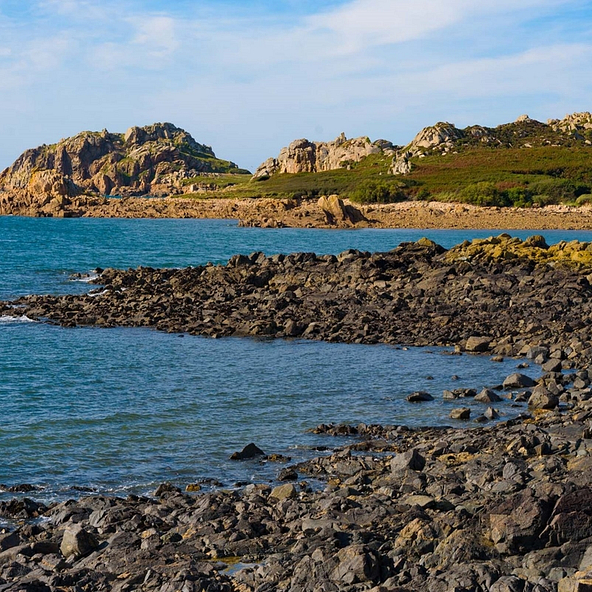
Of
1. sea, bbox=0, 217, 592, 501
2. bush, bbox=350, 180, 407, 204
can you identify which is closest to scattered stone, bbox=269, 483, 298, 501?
sea, bbox=0, 217, 592, 501

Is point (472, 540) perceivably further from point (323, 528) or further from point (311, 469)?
point (311, 469)

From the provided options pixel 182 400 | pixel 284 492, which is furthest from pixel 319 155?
pixel 284 492

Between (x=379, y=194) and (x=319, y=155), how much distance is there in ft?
214

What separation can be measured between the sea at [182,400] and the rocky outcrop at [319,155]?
515 ft

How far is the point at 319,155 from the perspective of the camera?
618ft

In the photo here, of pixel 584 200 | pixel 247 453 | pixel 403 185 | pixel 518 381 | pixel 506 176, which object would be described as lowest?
pixel 247 453

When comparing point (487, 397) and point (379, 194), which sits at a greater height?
point (379, 194)

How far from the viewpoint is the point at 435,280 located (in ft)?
122

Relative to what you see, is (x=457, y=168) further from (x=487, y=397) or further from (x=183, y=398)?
(x=183, y=398)

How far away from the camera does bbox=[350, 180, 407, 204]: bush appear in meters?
125

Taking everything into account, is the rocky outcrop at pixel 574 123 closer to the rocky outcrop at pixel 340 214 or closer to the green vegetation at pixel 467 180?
the green vegetation at pixel 467 180

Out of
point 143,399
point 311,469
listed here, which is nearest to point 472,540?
point 311,469

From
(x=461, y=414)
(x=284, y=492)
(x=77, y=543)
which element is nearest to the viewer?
(x=77, y=543)

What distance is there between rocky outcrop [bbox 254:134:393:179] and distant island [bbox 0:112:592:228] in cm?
23
